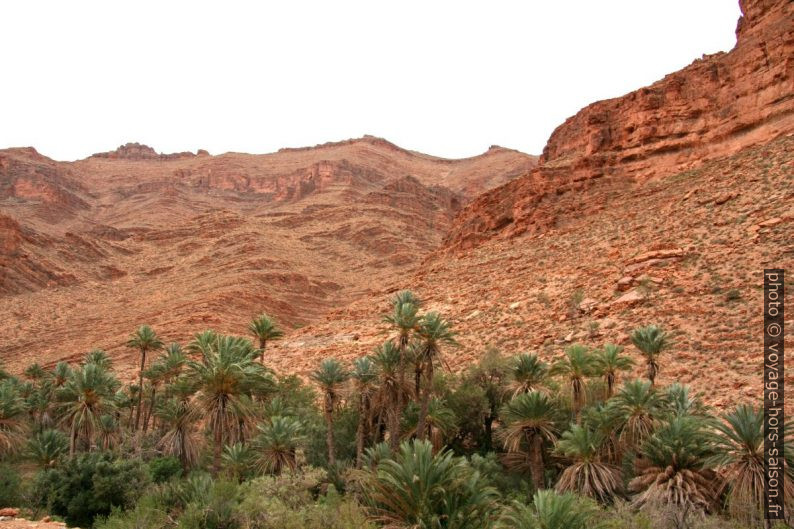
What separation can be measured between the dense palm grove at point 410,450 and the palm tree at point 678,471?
4 centimetres

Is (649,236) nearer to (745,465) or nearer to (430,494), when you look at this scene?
(745,465)

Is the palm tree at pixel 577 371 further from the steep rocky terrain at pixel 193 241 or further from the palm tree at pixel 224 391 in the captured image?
the steep rocky terrain at pixel 193 241

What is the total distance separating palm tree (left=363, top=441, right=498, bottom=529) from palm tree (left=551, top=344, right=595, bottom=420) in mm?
7483

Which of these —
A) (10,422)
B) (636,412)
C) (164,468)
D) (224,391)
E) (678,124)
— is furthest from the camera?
(678,124)

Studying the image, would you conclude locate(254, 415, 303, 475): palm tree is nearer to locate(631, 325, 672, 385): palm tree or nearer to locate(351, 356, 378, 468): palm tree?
locate(351, 356, 378, 468): palm tree

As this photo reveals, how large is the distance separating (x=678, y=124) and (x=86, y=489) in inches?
1734

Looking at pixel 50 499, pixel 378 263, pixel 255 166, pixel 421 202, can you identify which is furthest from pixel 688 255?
pixel 255 166

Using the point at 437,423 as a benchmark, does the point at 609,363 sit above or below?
above

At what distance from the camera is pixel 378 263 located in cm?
7256

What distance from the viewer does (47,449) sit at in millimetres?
20719

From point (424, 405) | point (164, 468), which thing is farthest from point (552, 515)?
point (164, 468)

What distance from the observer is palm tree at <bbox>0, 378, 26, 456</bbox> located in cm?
2185

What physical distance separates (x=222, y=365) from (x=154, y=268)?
59521 mm

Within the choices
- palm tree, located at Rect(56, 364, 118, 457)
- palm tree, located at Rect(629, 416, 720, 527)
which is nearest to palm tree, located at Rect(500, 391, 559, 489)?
palm tree, located at Rect(629, 416, 720, 527)
